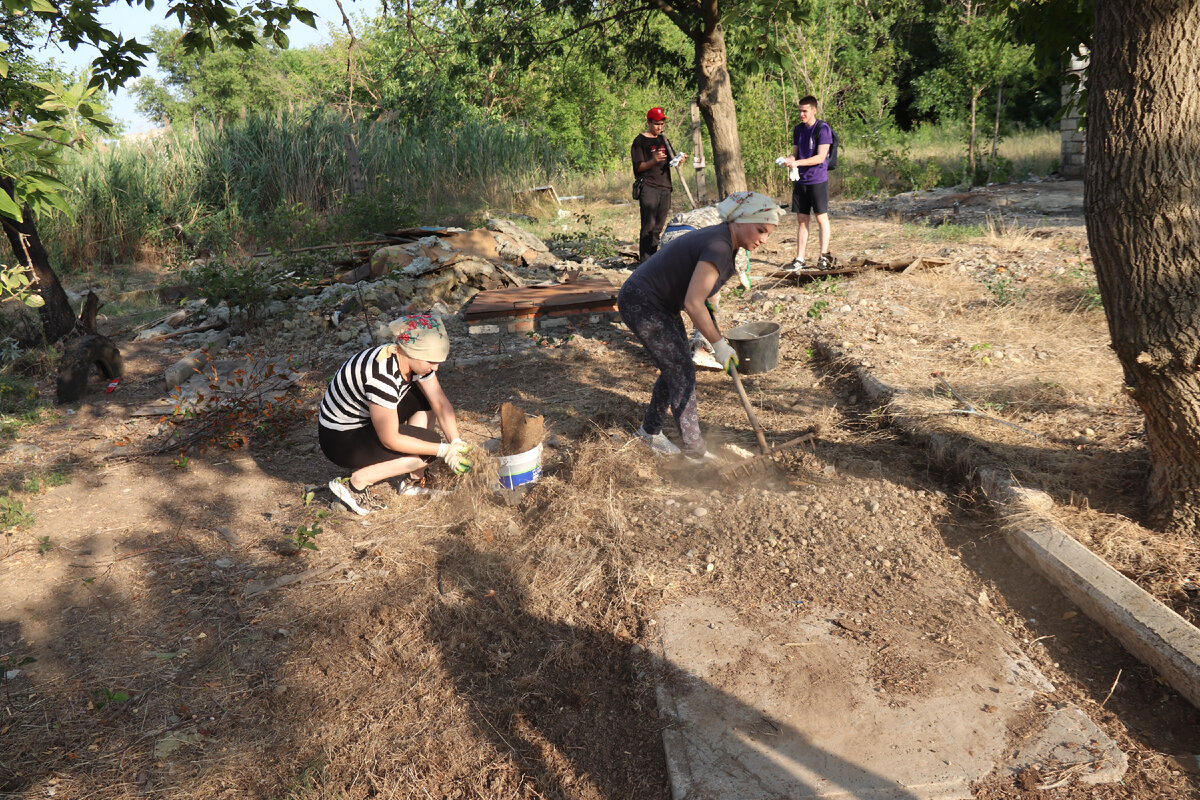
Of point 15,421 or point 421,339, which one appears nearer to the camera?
point 421,339

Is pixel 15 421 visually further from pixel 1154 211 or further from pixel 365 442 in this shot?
pixel 1154 211

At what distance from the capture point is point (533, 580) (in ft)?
10.9

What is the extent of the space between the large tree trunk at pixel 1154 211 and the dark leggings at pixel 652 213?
532cm

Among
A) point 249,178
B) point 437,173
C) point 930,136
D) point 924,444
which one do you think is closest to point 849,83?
point 930,136

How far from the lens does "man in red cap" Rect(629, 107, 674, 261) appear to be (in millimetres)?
7980

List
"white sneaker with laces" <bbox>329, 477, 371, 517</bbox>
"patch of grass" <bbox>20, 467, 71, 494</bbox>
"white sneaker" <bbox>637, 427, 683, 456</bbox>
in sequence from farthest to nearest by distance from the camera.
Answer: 1. "patch of grass" <bbox>20, 467, 71, 494</bbox>
2. "white sneaker" <bbox>637, 427, 683, 456</bbox>
3. "white sneaker with laces" <bbox>329, 477, 371, 517</bbox>

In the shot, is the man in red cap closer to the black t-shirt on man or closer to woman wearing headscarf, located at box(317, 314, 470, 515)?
the black t-shirt on man

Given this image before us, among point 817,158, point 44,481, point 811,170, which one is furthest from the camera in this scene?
point 811,170

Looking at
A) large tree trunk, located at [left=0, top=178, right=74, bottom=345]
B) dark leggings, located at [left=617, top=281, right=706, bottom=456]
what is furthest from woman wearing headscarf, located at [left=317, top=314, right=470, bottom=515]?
large tree trunk, located at [left=0, top=178, right=74, bottom=345]

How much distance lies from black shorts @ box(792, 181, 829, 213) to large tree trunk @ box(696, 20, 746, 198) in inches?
83.8

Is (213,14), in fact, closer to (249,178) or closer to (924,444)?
(924,444)

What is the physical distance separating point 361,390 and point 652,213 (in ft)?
16.4

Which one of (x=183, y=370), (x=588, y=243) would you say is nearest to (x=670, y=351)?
(x=183, y=370)

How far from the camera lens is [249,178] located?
13.7 metres
